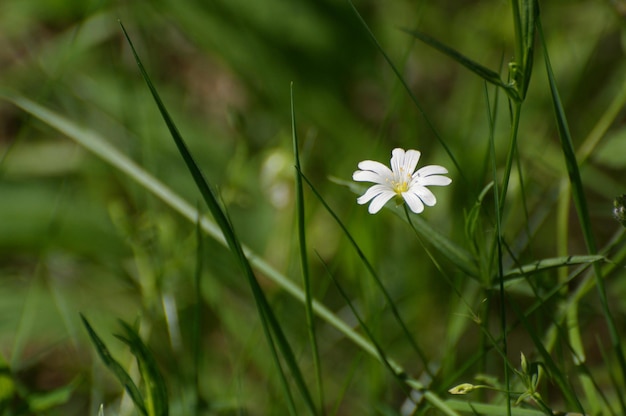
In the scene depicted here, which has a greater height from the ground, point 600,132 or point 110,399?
point 600,132

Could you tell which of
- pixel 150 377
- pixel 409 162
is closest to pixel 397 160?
pixel 409 162

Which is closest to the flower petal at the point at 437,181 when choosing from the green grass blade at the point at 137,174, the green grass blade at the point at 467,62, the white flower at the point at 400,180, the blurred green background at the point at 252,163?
the white flower at the point at 400,180

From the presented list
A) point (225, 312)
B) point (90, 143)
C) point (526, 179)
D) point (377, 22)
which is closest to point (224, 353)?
point (225, 312)

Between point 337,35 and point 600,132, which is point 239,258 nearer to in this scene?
point 600,132

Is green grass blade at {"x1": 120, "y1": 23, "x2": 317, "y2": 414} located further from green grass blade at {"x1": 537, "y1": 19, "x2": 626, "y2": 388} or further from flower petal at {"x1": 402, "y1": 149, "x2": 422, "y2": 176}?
green grass blade at {"x1": 537, "y1": 19, "x2": 626, "y2": 388}

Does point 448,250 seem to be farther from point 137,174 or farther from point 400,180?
point 137,174

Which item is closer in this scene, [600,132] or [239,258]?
[239,258]

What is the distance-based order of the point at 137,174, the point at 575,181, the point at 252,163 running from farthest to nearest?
the point at 252,163
the point at 137,174
the point at 575,181

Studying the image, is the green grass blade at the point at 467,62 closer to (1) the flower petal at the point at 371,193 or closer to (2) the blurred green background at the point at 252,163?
(1) the flower petal at the point at 371,193
